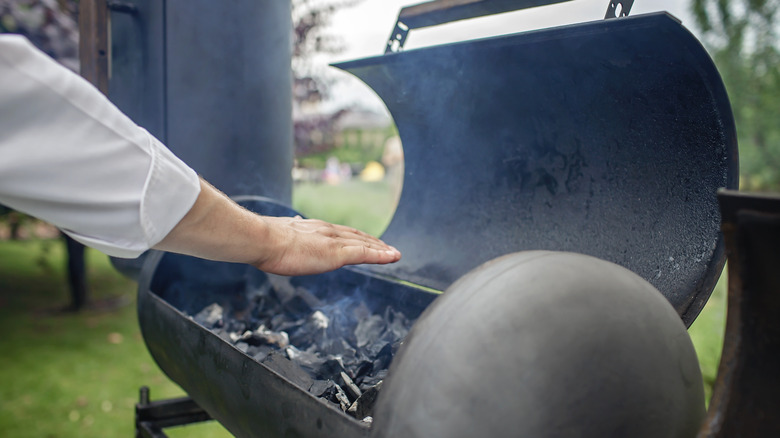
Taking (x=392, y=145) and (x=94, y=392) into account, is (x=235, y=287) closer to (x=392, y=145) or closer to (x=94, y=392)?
(x=94, y=392)

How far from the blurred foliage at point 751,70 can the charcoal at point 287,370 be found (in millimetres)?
11340

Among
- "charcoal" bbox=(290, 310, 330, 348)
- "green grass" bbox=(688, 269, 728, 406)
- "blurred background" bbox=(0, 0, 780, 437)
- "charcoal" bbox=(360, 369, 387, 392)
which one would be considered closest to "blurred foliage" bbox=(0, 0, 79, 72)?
"blurred background" bbox=(0, 0, 780, 437)

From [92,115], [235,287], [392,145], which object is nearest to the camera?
[92,115]

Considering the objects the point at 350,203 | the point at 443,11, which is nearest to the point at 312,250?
the point at 443,11

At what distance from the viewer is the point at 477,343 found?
2.49 feet

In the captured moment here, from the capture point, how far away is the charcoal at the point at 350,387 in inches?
50.7

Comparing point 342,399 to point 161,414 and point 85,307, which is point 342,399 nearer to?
point 161,414

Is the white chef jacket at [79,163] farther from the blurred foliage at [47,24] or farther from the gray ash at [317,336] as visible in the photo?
the blurred foliage at [47,24]

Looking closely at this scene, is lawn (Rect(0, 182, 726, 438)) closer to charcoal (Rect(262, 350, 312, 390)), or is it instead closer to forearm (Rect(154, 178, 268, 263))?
charcoal (Rect(262, 350, 312, 390))

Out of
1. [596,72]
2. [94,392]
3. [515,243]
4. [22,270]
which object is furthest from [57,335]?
[596,72]

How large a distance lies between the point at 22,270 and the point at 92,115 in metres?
6.09

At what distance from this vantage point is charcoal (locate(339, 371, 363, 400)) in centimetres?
129

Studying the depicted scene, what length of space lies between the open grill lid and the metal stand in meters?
0.92

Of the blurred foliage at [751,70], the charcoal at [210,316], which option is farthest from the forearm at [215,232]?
the blurred foliage at [751,70]
